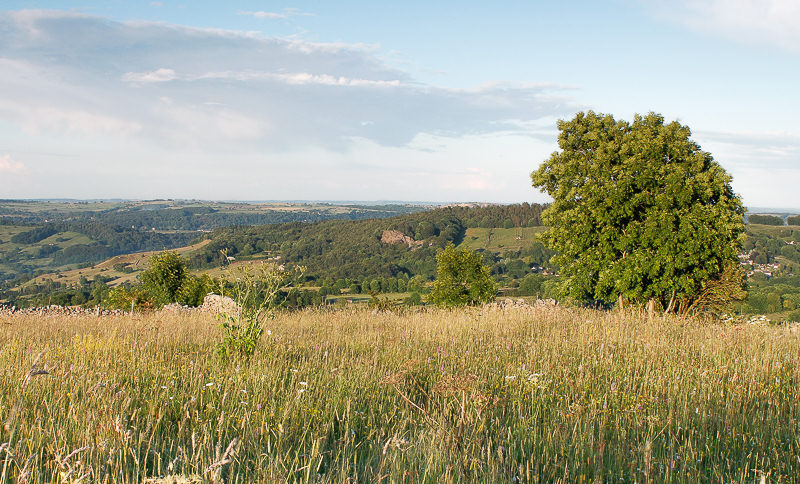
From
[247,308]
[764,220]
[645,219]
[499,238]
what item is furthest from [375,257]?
[247,308]

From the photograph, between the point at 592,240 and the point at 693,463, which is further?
the point at 592,240

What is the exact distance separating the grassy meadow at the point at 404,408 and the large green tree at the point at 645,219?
31.2ft

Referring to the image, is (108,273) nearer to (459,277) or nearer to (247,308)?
(459,277)

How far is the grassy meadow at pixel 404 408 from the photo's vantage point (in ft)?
9.50

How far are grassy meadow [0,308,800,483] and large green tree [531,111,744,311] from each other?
950 centimetres

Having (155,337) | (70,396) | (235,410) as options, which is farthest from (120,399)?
(155,337)

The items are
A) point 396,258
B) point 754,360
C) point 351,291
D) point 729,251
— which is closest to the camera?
point 754,360

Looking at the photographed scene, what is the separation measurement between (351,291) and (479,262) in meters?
89.9

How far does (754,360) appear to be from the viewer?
601 centimetres

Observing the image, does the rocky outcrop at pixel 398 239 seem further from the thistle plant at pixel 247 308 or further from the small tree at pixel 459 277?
the thistle plant at pixel 247 308

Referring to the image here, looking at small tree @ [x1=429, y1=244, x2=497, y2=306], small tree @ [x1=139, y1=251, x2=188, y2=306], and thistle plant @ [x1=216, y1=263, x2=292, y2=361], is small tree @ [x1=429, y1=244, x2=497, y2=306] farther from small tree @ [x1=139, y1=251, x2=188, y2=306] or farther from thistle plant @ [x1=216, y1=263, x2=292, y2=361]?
thistle plant @ [x1=216, y1=263, x2=292, y2=361]

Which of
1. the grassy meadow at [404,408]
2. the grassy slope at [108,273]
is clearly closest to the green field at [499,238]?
the grassy slope at [108,273]

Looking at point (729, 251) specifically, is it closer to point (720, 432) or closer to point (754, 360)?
point (754, 360)

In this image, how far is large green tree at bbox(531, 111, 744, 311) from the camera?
1691 cm
